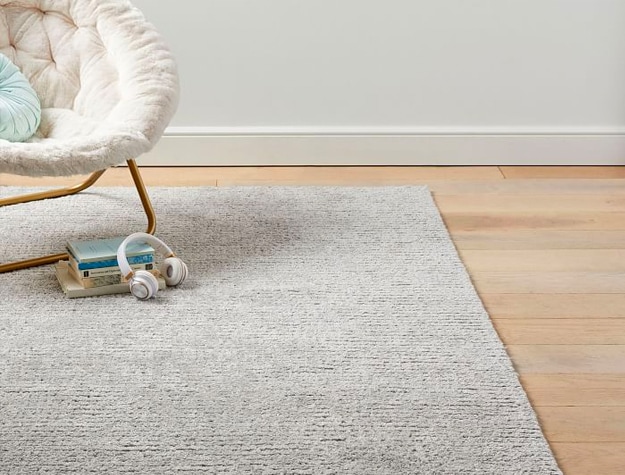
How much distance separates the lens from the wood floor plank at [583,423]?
1645 mm

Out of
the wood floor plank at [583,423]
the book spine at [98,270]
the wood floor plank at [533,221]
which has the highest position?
the wood floor plank at [583,423]

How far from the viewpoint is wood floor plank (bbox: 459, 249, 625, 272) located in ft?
7.79

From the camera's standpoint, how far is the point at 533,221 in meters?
2.71

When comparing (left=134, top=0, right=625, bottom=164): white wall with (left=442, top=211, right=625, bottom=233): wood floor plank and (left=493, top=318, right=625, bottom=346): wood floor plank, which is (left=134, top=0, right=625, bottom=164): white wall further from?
(left=493, top=318, right=625, bottom=346): wood floor plank

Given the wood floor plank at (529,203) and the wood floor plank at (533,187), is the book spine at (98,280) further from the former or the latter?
the wood floor plank at (533,187)

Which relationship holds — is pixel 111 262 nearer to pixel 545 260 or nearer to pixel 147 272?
pixel 147 272

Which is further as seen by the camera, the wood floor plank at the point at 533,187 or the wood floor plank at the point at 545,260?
the wood floor plank at the point at 533,187

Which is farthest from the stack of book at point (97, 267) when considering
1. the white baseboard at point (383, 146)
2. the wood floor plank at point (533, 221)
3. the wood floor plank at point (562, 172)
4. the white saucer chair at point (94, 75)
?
the wood floor plank at point (562, 172)

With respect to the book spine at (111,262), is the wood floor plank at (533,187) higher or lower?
lower

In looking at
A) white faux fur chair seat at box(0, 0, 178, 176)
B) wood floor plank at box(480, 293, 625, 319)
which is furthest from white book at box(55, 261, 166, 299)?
wood floor plank at box(480, 293, 625, 319)

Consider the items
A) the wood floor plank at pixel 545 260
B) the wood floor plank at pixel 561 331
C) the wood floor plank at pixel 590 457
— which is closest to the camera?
the wood floor plank at pixel 590 457

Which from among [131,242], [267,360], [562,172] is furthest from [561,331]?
[562,172]

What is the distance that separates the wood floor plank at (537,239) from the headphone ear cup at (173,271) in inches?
28.9

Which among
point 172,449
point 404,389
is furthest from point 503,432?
point 172,449
